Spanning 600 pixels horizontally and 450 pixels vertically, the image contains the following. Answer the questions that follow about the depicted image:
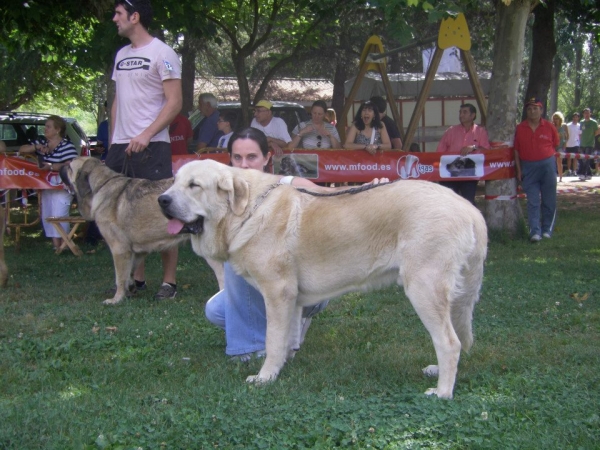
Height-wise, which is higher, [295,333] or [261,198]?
[261,198]

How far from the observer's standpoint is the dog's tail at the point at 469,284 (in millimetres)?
3912

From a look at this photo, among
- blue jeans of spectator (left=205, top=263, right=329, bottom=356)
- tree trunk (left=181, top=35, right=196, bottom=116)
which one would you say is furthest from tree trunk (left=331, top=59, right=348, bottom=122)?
blue jeans of spectator (left=205, top=263, right=329, bottom=356)

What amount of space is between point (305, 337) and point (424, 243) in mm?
1857

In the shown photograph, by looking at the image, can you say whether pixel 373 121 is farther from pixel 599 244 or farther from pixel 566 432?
pixel 566 432

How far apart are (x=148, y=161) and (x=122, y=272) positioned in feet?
3.67

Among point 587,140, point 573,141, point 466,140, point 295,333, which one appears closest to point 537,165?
point 466,140

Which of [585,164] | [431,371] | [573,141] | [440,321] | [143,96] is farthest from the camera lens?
[573,141]

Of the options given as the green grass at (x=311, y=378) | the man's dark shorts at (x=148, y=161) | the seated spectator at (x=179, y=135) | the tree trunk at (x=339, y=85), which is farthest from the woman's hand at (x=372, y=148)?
the tree trunk at (x=339, y=85)

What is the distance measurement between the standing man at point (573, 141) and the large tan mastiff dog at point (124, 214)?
816 inches

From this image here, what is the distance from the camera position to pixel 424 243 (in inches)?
151

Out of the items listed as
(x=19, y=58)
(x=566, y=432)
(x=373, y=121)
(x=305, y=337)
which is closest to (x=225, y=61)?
(x=19, y=58)

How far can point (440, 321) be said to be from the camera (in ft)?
12.8

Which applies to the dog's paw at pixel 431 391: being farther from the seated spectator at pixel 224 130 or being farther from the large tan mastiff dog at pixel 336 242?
the seated spectator at pixel 224 130

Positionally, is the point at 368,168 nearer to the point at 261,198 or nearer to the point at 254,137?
the point at 254,137
